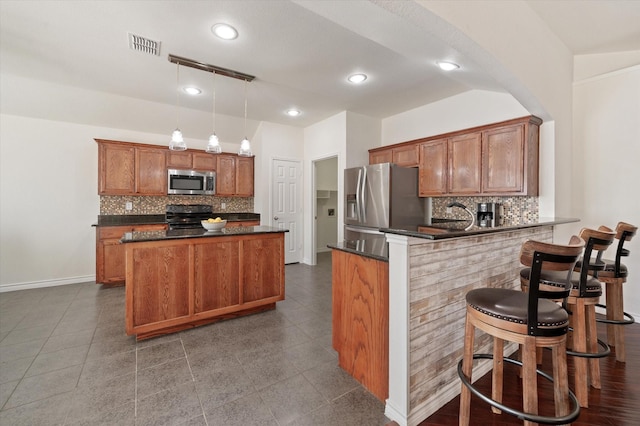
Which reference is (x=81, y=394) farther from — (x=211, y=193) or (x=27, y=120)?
(x=27, y=120)

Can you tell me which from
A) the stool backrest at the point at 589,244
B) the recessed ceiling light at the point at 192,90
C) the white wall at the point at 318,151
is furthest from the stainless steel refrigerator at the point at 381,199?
the recessed ceiling light at the point at 192,90

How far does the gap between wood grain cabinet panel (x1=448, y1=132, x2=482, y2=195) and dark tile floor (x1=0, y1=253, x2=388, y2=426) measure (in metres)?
2.32

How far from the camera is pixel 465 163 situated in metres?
3.44

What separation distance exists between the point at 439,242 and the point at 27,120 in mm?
5712

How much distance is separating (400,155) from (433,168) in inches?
24.8

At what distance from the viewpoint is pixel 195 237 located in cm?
267

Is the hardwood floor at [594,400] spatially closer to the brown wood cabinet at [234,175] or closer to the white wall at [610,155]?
the white wall at [610,155]

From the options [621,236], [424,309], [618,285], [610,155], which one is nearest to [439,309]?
[424,309]

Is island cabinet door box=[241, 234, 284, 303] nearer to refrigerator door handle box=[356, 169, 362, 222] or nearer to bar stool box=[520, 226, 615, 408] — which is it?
refrigerator door handle box=[356, 169, 362, 222]

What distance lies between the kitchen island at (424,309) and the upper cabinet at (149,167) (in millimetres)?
3996

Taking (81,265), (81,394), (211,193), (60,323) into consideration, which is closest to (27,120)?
(81,265)

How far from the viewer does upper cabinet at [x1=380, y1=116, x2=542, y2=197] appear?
288cm

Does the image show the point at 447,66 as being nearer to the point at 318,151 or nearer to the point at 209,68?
the point at 209,68

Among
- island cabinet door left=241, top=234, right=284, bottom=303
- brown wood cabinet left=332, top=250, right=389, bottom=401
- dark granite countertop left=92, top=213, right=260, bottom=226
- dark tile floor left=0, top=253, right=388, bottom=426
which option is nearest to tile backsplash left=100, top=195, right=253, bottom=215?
dark granite countertop left=92, top=213, right=260, bottom=226
